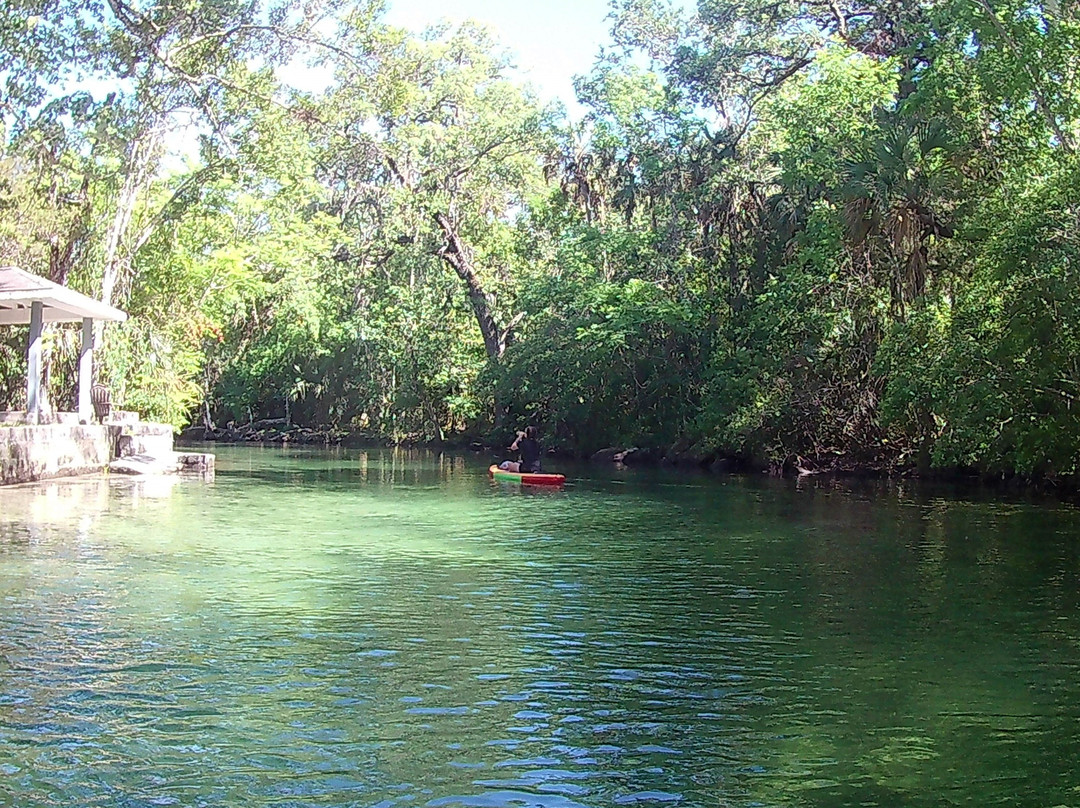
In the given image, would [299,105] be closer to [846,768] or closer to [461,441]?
[461,441]

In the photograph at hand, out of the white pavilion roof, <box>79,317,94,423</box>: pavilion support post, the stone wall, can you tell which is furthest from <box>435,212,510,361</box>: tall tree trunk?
<box>79,317,94,423</box>: pavilion support post

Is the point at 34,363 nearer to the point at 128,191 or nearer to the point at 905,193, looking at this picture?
the point at 128,191

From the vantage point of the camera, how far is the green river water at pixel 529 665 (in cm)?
591

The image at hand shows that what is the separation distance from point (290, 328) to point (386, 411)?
5376mm

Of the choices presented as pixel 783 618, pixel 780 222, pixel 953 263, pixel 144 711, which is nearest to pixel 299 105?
pixel 780 222

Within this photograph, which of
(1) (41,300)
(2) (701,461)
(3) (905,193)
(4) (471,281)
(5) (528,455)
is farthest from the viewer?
(4) (471,281)

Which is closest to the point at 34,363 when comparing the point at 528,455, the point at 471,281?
the point at 528,455

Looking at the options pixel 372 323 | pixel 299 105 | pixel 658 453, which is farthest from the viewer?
pixel 372 323

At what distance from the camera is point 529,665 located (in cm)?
844

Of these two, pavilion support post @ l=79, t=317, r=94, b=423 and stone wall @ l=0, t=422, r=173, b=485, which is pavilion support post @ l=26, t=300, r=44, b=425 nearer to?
stone wall @ l=0, t=422, r=173, b=485

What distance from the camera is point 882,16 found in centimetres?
3378

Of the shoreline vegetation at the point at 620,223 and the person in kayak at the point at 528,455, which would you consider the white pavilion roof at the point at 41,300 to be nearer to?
the shoreline vegetation at the point at 620,223

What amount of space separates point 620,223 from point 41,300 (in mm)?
22380

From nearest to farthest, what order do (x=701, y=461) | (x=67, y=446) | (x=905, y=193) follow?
(x=67, y=446), (x=905, y=193), (x=701, y=461)
